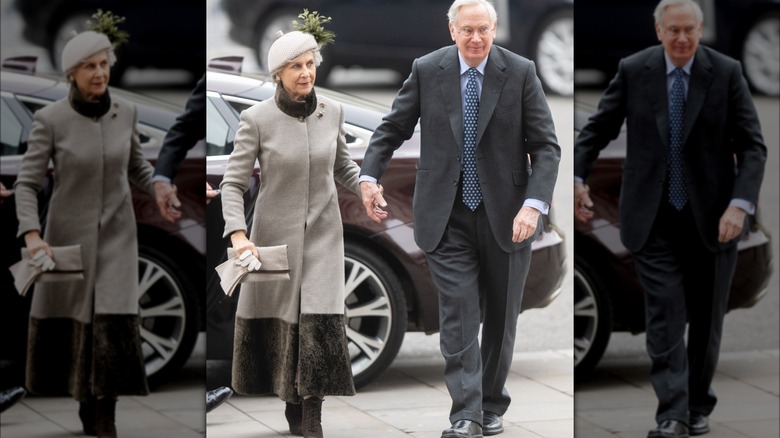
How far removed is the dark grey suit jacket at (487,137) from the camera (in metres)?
5.31

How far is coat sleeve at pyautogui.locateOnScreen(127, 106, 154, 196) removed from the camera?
18.1 ft

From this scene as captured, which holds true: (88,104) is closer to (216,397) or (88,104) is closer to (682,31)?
(216,397)

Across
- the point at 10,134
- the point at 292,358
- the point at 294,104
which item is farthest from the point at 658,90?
the point at 10,134

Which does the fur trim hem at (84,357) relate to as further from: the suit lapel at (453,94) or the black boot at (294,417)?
the suit lapel at (453,94)

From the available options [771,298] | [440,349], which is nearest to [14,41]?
[440,349]

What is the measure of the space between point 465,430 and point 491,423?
0.22 metres

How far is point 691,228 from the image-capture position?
5.47m

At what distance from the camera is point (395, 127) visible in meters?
5.41

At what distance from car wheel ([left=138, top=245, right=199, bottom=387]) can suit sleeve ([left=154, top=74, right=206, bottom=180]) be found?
402mm

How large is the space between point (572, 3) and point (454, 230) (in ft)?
3.50

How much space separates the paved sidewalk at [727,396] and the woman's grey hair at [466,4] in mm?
1533

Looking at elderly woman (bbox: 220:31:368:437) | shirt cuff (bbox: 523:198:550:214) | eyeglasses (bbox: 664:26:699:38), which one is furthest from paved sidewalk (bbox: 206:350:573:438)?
eyeglasses (bbox: 664:26:699:38)

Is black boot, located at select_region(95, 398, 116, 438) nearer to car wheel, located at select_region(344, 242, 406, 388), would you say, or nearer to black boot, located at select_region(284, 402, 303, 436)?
black boot, located at select_region(284, 402, 303, 436)

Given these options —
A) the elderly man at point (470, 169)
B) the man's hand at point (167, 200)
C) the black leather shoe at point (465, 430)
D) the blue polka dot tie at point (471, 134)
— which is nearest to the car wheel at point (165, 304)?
the man's hand at point (167, 200)
